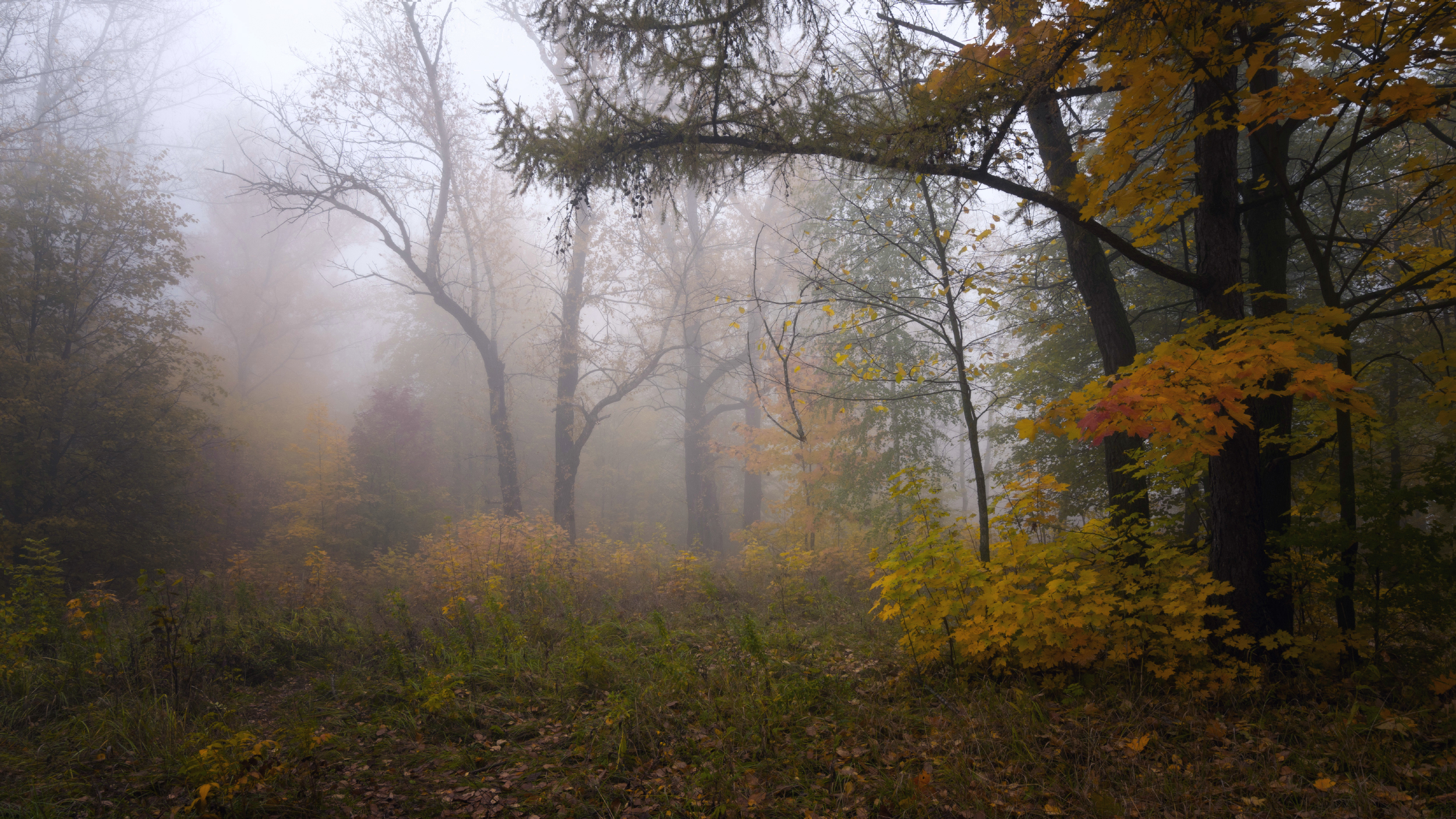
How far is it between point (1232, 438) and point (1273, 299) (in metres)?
1.30

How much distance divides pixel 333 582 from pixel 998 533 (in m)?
9.70

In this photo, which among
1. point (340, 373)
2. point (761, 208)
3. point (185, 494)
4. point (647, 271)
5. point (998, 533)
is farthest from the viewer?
point (340, 373)

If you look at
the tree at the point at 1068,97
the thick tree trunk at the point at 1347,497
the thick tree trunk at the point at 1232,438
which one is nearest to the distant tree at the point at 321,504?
the tree at the point at 1068,97

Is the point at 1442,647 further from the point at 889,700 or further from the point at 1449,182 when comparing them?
the point at 889,700

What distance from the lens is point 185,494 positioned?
501 inches

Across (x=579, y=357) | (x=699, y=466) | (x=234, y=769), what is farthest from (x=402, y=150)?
(x=234, y=769)

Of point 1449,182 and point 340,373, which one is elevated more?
point 340,373

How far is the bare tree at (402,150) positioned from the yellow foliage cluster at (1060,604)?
12723 millimetres

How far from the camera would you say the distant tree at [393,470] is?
53.9 ft

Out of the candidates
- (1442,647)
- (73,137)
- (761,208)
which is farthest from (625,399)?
(1442,647)

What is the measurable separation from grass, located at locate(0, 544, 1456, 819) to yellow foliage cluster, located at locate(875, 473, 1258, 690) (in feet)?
0.66

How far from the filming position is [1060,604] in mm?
3885

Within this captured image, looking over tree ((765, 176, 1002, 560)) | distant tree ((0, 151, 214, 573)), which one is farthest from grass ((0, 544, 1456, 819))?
distant tree ((0, 151, 214, 573))

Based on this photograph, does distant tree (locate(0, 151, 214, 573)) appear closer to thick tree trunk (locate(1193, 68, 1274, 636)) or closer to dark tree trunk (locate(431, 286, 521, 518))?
dark tree trunk (locate(431, 286, 521, 518))
